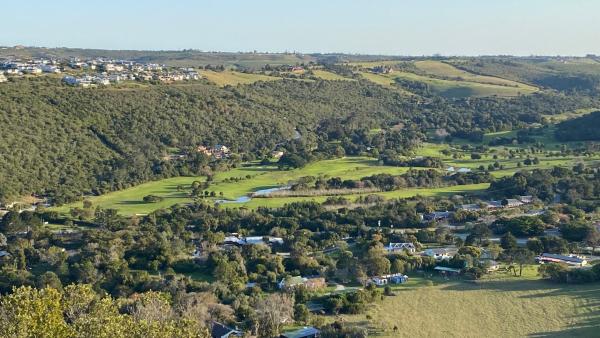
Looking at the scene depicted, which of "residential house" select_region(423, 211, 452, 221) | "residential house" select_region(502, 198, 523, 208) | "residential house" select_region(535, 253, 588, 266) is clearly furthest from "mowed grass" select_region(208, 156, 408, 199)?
"residential house" select_region(535, 253, 588, 266)

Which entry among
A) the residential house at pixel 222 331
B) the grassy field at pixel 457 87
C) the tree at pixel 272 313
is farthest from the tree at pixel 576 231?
the grassy field at pixel 457 87

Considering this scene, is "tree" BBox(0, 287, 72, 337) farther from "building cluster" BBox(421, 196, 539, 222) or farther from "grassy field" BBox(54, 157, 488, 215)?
"building cluster" BBox(421, 196, 539, 222)

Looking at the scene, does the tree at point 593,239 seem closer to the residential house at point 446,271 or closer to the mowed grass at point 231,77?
the residential house at point 446,271

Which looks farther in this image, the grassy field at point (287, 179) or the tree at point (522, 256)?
the grassy field at point (287, 179)

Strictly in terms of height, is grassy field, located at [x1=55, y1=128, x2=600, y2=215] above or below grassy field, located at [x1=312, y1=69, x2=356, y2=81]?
below

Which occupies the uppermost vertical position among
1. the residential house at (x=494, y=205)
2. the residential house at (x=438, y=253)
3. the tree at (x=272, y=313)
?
the tree at (x=272, y=313)

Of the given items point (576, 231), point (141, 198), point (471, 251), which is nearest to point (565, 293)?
point (471, 251)

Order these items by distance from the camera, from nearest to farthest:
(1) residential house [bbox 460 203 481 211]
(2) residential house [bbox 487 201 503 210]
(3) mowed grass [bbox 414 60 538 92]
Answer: (1) residential house [bbox 460 203 481 211], (2) residential house [bbox 487 201 503 210], (3) mowed grass [bbox 414 60 538 92]

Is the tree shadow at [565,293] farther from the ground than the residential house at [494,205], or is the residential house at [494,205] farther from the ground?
the tree shadow at [565,293]
